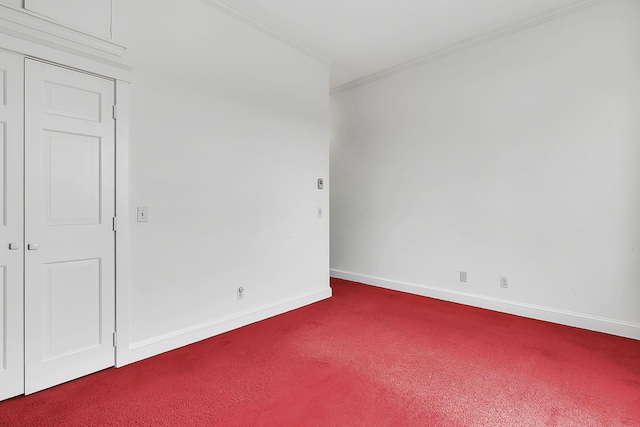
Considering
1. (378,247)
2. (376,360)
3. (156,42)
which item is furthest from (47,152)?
(378,247)

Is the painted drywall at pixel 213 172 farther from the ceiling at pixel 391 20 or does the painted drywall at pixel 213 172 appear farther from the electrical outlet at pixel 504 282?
the electrical outlet at pixel 504 282

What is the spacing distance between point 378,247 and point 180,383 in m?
3.35

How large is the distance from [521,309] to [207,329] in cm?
332

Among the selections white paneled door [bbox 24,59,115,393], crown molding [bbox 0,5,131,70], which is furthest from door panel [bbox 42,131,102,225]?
crown molding [bbox 0,5,131,70]

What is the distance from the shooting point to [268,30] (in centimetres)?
355

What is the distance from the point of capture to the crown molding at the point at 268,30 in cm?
312

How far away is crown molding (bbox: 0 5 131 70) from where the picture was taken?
2.02m

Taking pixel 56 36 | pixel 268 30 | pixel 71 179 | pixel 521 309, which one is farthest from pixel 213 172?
pixel 521 309

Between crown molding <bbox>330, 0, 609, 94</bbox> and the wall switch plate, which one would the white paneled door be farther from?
crown molding <bbox>330, 0, 609, 94</bbox>

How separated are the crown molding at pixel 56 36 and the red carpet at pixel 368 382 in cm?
228

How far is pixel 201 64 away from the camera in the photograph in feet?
9.89

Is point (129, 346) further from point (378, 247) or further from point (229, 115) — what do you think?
point (378, 247)

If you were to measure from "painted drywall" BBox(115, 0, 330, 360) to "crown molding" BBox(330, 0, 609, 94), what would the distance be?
1216 millimetres

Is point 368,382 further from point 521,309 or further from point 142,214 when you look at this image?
point 521,309
